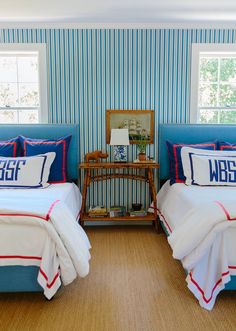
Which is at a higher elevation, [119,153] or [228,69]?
[228,69]

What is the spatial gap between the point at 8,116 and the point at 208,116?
258cm

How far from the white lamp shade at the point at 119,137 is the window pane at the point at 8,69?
4.80 ft

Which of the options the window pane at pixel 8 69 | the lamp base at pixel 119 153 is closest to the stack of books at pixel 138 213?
the lamp base at pixel 119 153

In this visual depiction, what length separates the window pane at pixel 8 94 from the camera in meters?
4.66

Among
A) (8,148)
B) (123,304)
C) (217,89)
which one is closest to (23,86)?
(8,148)

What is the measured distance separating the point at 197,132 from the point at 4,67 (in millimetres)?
2537

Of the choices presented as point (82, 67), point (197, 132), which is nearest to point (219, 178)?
point (197, 132)

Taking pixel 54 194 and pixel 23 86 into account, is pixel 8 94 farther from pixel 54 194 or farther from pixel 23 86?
pixel 54 194

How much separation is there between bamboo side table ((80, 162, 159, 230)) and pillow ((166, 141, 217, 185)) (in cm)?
19

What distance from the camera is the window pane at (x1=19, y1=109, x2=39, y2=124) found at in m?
4.71

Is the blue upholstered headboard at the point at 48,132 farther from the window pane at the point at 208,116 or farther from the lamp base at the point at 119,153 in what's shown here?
the window pane at the point at 208,116

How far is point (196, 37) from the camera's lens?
4.52 m

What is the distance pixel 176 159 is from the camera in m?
4.23

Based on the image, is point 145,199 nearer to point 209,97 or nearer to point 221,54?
point 209,97
